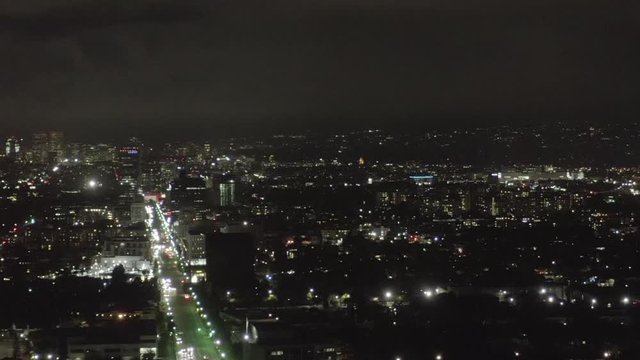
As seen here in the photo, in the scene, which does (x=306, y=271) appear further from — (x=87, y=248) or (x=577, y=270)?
(x=87, y=248)

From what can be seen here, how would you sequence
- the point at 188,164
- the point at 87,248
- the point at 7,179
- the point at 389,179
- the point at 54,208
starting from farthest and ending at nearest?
1. the point at 188,164
2. the point at 389,179
3. the point at 7,179
4. the point at 54,208
5. the point at 87,248

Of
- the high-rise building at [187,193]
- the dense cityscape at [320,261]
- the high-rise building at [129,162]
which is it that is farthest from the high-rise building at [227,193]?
the high-rise building at [129,162]

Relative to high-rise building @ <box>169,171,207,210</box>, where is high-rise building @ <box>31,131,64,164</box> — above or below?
above

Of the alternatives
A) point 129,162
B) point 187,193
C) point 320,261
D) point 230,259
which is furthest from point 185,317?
point 129,162

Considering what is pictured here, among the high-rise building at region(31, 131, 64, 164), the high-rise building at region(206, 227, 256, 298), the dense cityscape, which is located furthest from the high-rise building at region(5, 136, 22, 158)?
the high-rise building at region(206, 227, 256, 298)

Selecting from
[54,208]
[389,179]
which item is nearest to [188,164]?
[389,179]

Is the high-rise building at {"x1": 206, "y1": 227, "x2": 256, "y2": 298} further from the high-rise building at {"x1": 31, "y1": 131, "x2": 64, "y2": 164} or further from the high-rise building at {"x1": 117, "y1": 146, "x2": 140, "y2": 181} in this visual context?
the high-rise building at {"x1": 31, "y1": 131, "x2": 64, "y2": 164}

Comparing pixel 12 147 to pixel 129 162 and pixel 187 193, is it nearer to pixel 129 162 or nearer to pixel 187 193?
pixel 129 162
